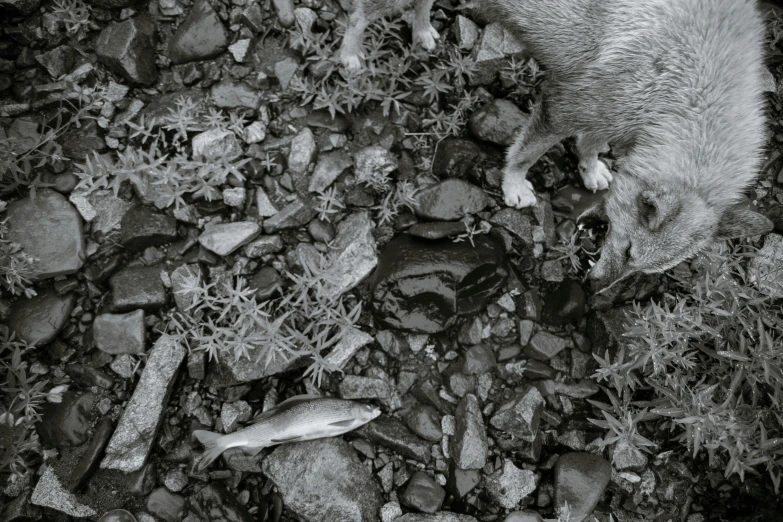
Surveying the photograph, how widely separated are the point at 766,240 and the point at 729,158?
6.81 ft

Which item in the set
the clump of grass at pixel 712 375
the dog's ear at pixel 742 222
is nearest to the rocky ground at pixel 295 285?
the clump of grass at pixel 712 375

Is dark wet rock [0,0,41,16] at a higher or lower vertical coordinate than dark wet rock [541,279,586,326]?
higher

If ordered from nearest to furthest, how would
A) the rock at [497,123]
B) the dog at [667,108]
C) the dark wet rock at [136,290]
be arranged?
the dog at [667,108], the dark wet rock at [136,290], the rock at [497,123]

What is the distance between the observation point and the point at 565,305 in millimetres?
4824

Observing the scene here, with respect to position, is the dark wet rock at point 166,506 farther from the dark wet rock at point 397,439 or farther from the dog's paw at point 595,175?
the dog's paw at point 595,175

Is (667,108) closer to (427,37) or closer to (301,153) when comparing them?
(427,37)

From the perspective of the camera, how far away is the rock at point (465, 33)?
5.36m

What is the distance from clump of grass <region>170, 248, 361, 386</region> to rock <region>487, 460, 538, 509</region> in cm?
166

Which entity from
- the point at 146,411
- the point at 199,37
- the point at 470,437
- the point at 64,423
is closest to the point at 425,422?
the point at 470,437

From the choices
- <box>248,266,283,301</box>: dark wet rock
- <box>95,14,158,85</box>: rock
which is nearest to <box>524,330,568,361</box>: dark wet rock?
<box>248,266,283,301</box>: dark wet rock

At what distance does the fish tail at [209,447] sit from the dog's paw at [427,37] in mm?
4153

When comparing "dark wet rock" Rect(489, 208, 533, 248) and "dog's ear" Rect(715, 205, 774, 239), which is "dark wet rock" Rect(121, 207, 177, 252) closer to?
"dark wet rock" Rect(489, 208, 533, 248)

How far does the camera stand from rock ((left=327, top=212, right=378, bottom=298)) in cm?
463

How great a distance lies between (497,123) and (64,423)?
4.64 meters
